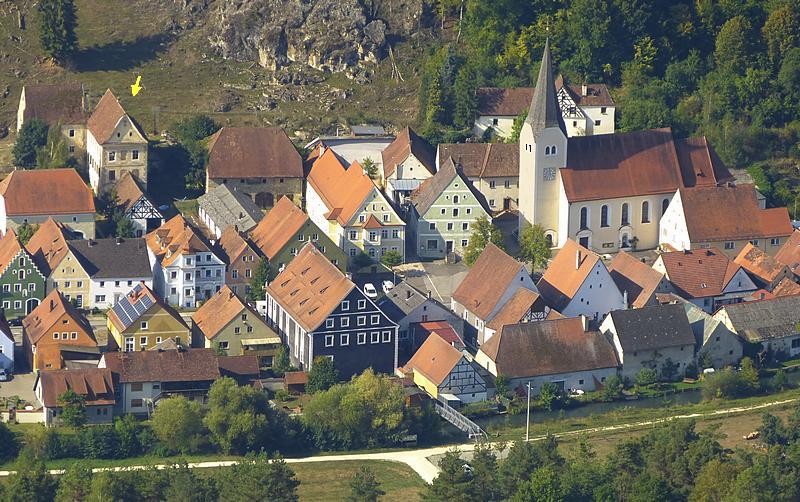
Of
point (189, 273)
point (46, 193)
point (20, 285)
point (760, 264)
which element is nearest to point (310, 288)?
point (189, 273)

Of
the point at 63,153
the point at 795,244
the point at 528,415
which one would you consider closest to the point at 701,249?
the point at 795,244

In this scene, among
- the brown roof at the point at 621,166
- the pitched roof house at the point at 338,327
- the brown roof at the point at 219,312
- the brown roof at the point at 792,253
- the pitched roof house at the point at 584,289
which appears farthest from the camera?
the brown roof at the point at 621,166

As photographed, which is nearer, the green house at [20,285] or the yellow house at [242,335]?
the yellow house at [242,335]

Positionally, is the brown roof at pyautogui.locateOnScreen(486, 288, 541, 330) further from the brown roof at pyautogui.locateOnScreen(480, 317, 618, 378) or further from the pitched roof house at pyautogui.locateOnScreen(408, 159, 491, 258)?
the pitched roof house at pyautogui.locateOnScreen(408, 159, 491, 258)

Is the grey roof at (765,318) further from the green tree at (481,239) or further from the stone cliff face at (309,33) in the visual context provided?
the stone cliff face at (309,33)

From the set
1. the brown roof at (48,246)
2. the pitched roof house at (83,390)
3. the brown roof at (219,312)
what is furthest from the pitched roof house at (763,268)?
the pitched roof house at (83,390)

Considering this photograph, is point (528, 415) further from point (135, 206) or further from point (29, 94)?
point (29, 94)

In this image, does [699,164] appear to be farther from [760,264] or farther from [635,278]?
[635,278]
